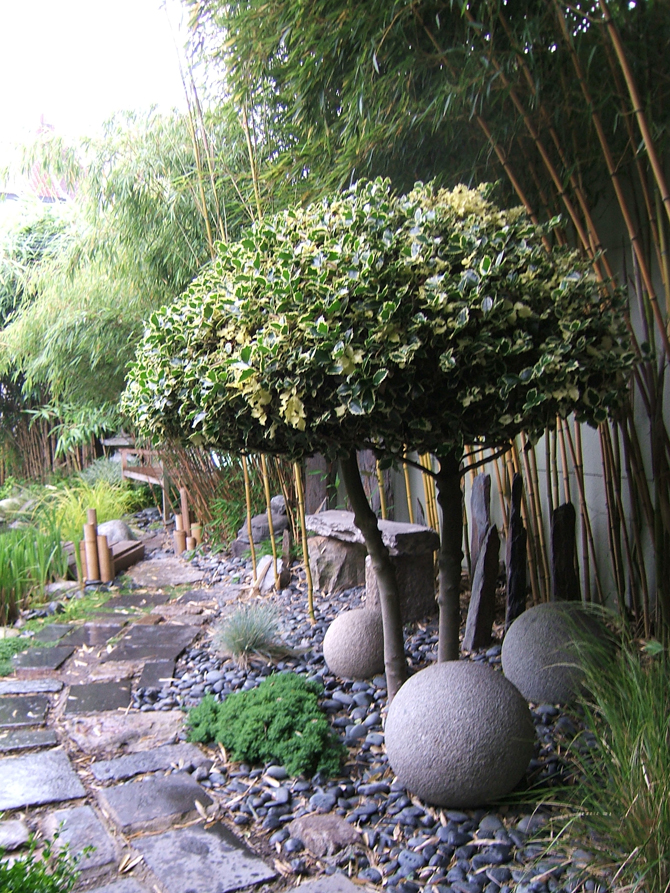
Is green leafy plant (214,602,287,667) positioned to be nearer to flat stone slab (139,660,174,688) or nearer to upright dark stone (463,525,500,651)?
flat stone slab (139,660,174,688)

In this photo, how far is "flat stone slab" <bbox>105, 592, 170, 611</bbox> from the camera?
3783 mm

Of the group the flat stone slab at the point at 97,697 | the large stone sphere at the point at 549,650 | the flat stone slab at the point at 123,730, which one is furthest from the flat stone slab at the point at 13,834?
the large stone sphere at the point at 549,650

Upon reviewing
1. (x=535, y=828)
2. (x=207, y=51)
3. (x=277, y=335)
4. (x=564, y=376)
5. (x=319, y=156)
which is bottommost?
(x=535, y=828)

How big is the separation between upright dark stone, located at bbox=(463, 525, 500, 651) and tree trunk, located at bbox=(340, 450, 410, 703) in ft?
1.79

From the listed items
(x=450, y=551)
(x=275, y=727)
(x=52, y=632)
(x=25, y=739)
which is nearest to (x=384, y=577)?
(x=450, y=551)

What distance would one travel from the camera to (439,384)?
1.73 meters

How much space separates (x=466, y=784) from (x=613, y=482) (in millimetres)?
1345

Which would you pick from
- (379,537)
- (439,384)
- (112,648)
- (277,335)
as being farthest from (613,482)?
(112,648)

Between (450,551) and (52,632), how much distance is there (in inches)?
87.2

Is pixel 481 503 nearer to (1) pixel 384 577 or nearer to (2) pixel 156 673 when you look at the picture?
(1) pixel 384 577

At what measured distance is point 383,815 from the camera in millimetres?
1705

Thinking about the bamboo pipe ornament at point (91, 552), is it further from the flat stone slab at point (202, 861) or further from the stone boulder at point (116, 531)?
the flat stone slab at point (202, 861)

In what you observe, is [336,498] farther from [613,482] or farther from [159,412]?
[159,412]

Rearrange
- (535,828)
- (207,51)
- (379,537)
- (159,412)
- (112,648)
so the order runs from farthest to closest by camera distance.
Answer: (112,648) → (207,51) → (379,537) → (159,412) → (535,828)
